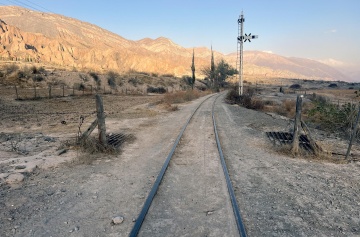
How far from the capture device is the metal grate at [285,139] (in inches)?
388

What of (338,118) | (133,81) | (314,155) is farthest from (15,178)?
(133,81)

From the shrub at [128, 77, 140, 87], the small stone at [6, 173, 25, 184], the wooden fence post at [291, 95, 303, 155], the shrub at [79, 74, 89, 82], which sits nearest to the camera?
the small stone at [6, 173, 25, 184]

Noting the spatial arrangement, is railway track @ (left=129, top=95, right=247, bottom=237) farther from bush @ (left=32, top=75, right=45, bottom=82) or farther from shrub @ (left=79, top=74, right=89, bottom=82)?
shrub @ (left=79, top=74, right=89, bottom=82)

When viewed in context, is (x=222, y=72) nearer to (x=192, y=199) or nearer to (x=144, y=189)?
(x=144, y=189)

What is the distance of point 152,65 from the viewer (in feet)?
368

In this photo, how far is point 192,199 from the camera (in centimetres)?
565

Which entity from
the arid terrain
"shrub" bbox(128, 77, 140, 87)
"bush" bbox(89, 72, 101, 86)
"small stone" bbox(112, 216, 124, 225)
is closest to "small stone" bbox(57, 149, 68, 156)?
the arid terrain

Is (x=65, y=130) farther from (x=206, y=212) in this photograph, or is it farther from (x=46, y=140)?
(x=206, y=212)

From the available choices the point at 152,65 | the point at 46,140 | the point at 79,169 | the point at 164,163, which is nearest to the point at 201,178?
the point at 164,163

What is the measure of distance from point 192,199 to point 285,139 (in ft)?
22.7

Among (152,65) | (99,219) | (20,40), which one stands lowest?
(99,219)

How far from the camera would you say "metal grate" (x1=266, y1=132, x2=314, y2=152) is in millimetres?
9859

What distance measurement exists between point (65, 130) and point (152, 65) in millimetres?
101622

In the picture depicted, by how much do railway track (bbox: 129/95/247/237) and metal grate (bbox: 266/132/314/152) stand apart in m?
3.07
